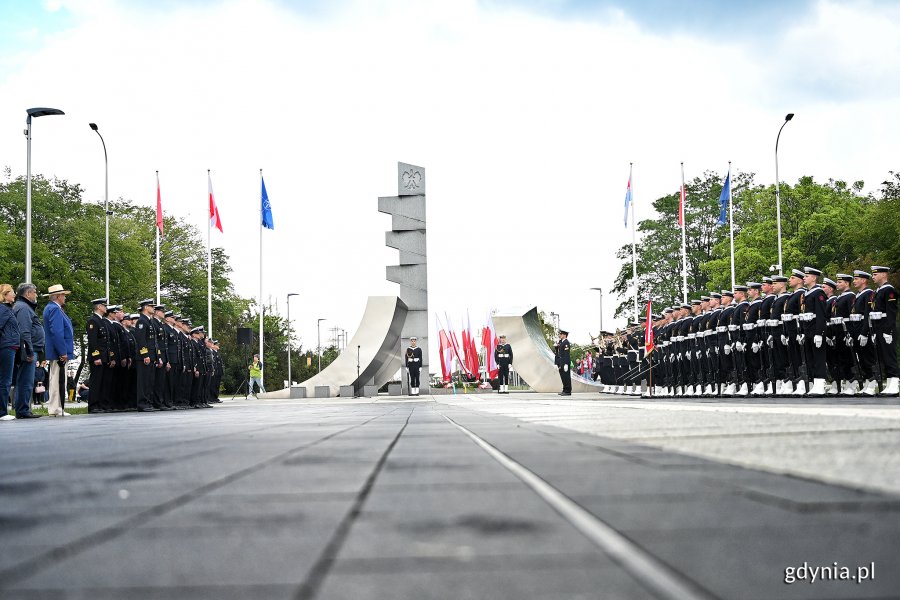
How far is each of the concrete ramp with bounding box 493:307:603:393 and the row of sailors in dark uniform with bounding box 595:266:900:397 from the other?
580 inches

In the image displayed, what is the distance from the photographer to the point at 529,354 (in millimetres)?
40938

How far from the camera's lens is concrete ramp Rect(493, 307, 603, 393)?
4066 cm

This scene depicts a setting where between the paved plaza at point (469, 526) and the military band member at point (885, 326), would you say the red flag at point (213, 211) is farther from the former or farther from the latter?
the paved plaza at point (469, 526)

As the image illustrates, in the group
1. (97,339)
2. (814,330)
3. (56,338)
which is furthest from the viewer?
(814,330)

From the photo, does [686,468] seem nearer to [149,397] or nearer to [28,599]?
[28,599]

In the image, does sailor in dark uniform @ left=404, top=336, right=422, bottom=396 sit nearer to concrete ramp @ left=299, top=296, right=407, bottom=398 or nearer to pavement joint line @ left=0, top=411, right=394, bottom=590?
concrete ramp @ left=299, top=296, right=407, bottom=398

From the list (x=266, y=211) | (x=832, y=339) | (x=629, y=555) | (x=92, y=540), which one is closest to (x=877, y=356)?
(x=832, y=339)

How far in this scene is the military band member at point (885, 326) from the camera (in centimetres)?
1586

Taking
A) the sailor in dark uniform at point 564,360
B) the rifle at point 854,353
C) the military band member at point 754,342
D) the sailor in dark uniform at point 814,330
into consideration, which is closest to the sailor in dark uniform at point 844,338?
the rifle at point 854,353

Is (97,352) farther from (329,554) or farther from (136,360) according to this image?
(329,554)

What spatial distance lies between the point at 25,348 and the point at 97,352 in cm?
241

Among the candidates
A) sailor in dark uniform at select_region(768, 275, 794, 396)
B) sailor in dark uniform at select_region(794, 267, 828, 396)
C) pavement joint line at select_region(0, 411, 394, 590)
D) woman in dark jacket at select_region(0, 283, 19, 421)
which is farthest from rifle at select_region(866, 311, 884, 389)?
pavement joint line at select_region(0, 411, 394, 590)

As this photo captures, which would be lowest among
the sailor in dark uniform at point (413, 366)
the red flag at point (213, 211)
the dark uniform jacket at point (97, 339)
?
the sailor in dark uniform at point (413, 366)

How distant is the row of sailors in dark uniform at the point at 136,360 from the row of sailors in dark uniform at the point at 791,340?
42.6ft
